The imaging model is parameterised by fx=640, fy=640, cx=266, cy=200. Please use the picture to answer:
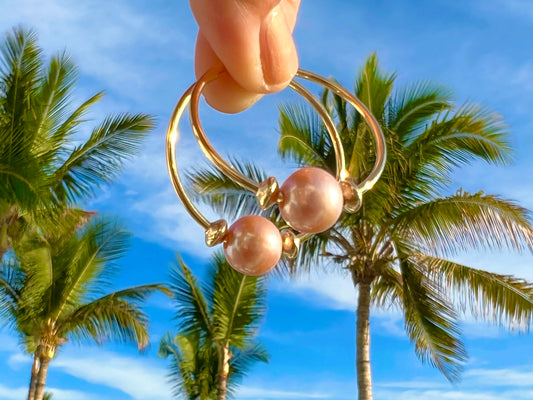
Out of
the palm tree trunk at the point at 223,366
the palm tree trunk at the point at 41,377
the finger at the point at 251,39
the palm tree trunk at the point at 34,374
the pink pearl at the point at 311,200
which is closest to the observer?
the finger at the point at 251,39

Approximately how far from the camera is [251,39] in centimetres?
118

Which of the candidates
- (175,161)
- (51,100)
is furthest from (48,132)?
(175,161)

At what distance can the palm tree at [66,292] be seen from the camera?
30.1 feet

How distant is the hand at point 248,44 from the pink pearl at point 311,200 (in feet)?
0.63

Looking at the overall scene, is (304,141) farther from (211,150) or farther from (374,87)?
(211,150)

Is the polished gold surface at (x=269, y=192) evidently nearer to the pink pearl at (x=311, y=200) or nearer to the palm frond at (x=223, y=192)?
the pink pearl at (x=311, y=200)

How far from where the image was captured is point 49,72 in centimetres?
799

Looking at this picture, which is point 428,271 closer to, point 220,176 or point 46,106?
point 220,176

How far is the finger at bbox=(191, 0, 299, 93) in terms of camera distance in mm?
1161

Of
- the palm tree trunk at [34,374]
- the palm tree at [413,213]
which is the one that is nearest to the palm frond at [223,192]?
the palm tree at [413,213]

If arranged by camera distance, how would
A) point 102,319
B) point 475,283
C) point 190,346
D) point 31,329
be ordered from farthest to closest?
point 190,346, point 31,329, point 102,319, point 475,283

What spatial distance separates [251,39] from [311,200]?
0.33 meters

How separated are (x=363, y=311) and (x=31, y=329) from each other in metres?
5.60

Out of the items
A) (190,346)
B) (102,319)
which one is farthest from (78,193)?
(190,346)
